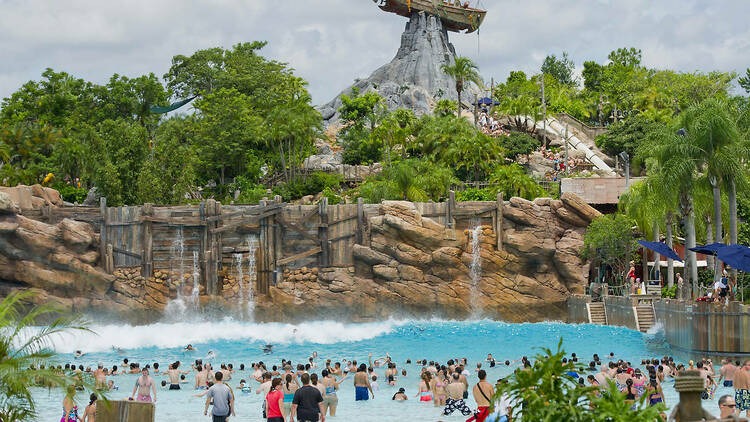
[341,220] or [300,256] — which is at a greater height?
[341,220]

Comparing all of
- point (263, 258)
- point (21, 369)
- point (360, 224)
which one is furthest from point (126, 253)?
point (21, 369)

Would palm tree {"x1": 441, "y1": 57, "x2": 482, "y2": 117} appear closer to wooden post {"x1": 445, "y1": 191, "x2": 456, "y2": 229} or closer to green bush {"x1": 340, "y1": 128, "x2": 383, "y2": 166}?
green bush {"x1": 340, "y1": 128, "x2": 383, "y2": 166}

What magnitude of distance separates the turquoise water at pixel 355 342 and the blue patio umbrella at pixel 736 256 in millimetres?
4601

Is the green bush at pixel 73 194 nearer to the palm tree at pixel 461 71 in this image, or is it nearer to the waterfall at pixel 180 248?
the waterfall at pixel 180 248

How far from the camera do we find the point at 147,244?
134 feet

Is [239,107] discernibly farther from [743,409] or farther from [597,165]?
[743,409]

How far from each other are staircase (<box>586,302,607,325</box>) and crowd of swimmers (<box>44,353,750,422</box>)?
7990 millimetres

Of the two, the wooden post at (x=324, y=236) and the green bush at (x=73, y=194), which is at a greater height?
the green bush at (x=73, y=194)

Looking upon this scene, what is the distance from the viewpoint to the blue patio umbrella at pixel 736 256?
2625 cm

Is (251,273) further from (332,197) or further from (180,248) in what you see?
(332,197)

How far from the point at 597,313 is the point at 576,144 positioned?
89.5 feet

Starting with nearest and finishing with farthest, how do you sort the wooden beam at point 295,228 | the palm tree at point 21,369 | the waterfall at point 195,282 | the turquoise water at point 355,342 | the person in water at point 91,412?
the palm tree at point 21,369 → the person in water at point 91,412 → the turquoise water at point 355,342 → the waterfall at point 195,282 → the wooden beam at point 295,228

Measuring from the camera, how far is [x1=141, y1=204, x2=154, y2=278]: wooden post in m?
40.8

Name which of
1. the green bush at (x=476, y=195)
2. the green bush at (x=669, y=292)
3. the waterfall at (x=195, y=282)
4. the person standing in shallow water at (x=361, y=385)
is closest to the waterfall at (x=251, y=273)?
the waterfall at (x=195, y=282)
